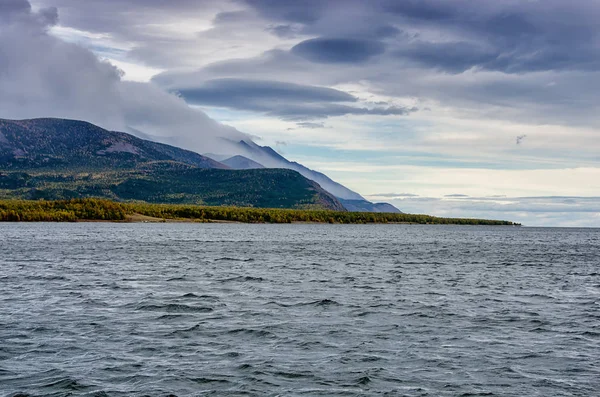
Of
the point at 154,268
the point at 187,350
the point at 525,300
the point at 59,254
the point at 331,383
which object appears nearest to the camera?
the point at 331,383

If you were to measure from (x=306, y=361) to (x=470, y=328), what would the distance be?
1323cm

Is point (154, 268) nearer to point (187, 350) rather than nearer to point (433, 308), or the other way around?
point (433, 308)

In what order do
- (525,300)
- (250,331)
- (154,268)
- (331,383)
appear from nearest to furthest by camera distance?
(331,383) → (250,331) → (525,300) → (154,268)

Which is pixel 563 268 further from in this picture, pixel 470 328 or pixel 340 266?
pixel 470 328

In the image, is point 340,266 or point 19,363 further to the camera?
point 340,266

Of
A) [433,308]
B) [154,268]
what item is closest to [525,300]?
[433,308]

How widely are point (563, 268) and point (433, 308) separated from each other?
174ft

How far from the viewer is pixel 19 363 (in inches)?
1029

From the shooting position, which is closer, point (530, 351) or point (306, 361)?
point (306, 361)

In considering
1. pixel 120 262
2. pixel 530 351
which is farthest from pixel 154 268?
pixel 530 351

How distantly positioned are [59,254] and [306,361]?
253ft

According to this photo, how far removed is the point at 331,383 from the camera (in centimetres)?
2425

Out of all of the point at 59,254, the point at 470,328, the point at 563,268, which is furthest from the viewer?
the point at 59,254

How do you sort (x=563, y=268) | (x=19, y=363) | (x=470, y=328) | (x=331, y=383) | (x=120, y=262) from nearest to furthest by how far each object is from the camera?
(x=331, y=383) < (x=19, y=363) < (x=470, y=328) < (x=120, y=262) < (x=563, y=268)
